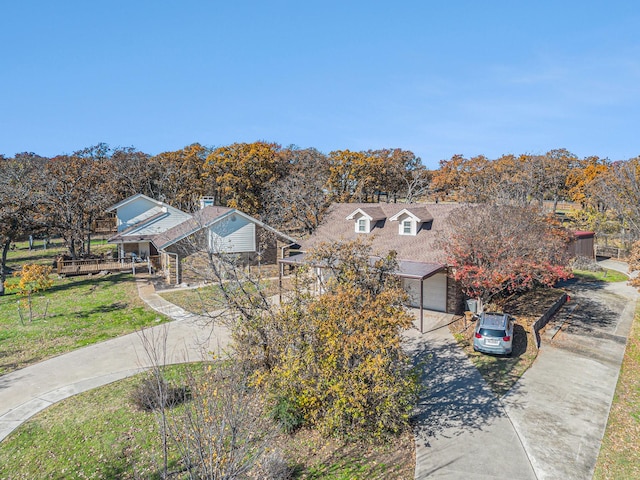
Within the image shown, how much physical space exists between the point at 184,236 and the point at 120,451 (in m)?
17.6

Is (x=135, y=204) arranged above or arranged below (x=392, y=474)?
above

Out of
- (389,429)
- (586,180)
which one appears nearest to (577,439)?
(389,429)

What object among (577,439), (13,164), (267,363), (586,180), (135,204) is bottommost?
(577,439)

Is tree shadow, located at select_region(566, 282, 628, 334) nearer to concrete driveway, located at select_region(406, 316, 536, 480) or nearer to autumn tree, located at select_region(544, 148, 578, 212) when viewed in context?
concrete driveway, located at select_region(406, 316, 536, 480)

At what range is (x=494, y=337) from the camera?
48.6ft

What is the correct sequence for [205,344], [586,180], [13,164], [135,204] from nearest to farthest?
[205,344], [135,204], [586,180], [13,164]

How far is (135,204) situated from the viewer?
120 feet

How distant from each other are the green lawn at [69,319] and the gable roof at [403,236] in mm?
10578

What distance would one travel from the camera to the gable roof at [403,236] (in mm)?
20844

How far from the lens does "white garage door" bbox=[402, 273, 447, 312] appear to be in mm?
20422

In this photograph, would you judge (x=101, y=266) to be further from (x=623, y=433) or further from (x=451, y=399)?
(x=623, y=433)

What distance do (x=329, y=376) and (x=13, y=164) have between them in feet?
204

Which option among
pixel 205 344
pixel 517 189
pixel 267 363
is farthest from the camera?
pixel 517 189

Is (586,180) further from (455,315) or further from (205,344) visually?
(205,344)
